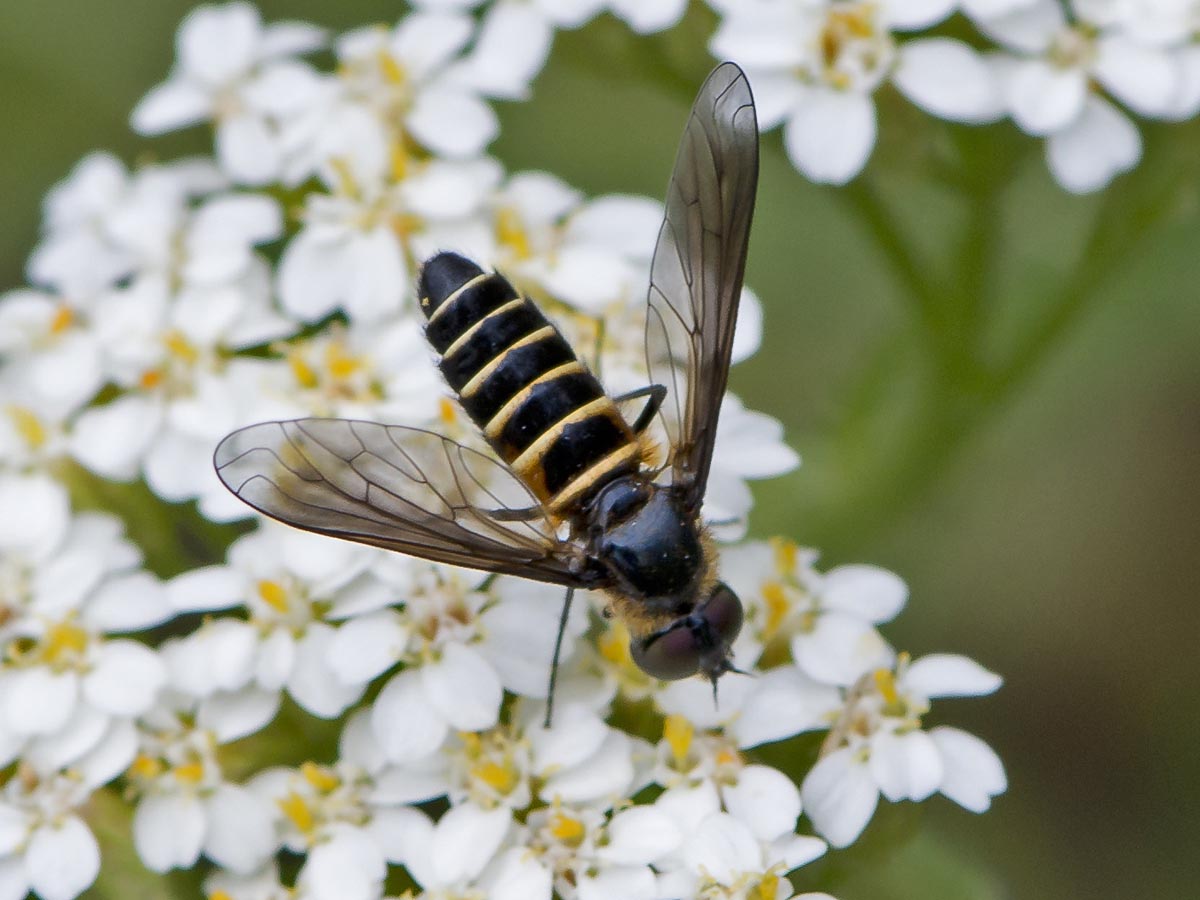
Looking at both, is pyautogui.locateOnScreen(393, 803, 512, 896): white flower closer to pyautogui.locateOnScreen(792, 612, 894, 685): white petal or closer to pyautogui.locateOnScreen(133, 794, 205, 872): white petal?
pyautogui.locateOnScreen(133, 794, 205, 872): white petal

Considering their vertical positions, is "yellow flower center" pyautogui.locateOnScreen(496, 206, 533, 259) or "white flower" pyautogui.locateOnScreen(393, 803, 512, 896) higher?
"yellow flower center" pyautogui.locateOnScreen(496, 206, 533, 259)

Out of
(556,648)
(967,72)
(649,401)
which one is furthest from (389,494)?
(967,72)

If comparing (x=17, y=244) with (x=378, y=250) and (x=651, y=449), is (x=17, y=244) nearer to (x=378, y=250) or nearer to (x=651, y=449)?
(x=378, y=250)

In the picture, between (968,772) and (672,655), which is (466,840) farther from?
(968,772)

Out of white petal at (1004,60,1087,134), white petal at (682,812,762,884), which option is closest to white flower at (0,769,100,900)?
white petal at (682,812,762,884)

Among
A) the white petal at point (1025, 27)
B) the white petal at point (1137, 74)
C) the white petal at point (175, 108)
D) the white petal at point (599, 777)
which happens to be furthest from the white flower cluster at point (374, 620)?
the white petal at point (1137, 74)

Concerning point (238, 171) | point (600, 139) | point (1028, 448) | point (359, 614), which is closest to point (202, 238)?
point (238, 171)
